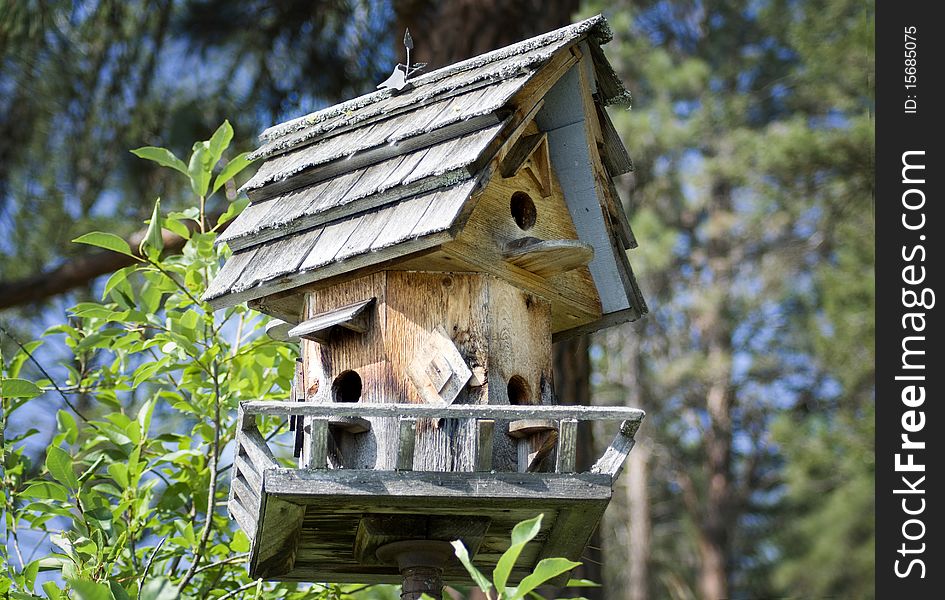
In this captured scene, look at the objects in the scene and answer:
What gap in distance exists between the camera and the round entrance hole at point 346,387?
9.36 feet

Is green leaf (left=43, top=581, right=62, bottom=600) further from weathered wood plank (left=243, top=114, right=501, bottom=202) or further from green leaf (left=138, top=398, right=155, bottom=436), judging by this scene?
weathered wood plank (left=243, top=114, right=501, bottom=202)

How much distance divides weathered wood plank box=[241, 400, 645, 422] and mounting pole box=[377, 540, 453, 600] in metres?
0.39

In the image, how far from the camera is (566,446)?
250 centimetres

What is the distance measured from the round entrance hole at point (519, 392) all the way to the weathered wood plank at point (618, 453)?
331 millimetres

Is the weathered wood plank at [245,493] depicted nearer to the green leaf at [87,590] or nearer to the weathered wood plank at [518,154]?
the green leaf at [87,590]

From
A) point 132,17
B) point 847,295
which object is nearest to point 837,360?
point 847,295

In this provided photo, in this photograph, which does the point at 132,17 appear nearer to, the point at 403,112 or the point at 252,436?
the point at 403,112

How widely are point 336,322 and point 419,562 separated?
1.85ft

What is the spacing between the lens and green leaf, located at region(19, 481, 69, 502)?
3.03 metres

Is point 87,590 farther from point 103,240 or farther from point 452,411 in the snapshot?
point 103,240

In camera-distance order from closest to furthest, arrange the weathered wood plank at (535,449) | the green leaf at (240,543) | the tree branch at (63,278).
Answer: the weathered wood plank at (535,449) → the green leaf at (240,543) → the tree branch at (63,278)

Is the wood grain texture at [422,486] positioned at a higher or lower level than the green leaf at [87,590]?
higher

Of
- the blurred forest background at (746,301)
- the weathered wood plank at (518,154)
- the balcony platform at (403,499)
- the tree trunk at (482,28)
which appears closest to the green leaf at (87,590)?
the balcony platform at (403,499)
